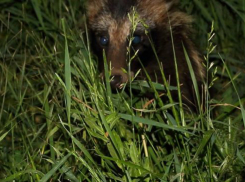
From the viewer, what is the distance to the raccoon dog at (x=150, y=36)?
5.11m

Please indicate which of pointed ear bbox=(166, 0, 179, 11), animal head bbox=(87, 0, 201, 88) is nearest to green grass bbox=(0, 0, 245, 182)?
animal head bbox=(87, 0, 201, 88)

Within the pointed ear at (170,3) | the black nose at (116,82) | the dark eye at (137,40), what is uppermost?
the pointed ear at (170,3)

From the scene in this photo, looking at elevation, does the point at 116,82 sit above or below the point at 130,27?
below

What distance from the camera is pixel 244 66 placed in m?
5.76

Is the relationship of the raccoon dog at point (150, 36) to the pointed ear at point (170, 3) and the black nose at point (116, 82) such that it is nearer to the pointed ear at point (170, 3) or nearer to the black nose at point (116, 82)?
the pointed ear at point (170, 3)

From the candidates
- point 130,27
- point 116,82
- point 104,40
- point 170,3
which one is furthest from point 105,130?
point 170,3

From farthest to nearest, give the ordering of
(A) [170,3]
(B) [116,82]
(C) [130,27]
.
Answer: (A) [170,3] → (C) [130,27] → (B) [116,82]

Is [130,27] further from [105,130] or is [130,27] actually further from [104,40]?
[105,130]

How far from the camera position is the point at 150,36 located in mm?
5129

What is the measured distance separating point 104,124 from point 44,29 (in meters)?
2.52

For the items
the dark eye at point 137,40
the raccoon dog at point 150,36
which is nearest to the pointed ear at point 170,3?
the raccoon dog at point 150,36

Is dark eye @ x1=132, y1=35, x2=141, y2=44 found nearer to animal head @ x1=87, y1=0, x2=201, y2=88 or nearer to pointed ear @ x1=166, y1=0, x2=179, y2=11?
animal head @ x1=87, y1=0, x2=201, y2=88

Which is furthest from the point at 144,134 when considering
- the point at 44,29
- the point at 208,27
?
the point at 208,27

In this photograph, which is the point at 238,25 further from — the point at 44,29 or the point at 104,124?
the point at 104,124
